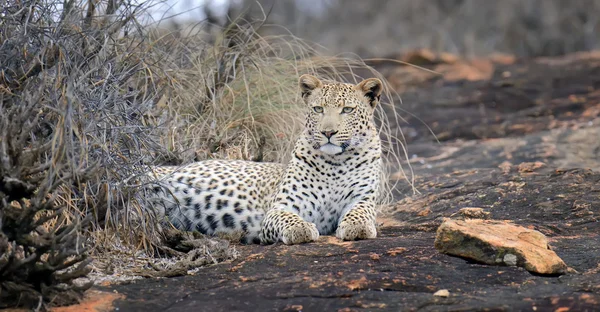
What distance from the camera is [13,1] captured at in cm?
614

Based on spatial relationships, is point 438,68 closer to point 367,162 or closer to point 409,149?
point 409,149

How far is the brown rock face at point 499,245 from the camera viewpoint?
5277mm

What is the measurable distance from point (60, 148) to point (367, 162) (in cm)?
305

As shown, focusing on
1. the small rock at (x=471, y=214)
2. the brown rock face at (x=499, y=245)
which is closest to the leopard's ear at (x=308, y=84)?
the small rock at (x=471, y=214)

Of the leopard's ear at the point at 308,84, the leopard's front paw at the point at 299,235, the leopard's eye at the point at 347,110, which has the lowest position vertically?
the leopard's front paw at the point at 299,235

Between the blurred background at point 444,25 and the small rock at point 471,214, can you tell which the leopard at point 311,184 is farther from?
the blurred background at point 444,25

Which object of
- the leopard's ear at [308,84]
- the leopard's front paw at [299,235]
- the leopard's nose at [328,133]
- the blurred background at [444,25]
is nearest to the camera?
the leopard's front paw at [299,235]

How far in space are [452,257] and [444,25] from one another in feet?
63.6

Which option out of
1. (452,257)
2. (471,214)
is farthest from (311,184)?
(452,257)

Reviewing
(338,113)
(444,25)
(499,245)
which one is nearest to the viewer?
(499,245)

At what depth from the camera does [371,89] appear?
7477 mm

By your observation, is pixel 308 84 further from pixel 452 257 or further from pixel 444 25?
pixel 444 25

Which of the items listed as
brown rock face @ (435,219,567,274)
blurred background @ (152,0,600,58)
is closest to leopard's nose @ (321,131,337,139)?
brown rock face @ (435,219,567,274)

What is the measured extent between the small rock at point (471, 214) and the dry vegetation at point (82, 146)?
2.10 meters
